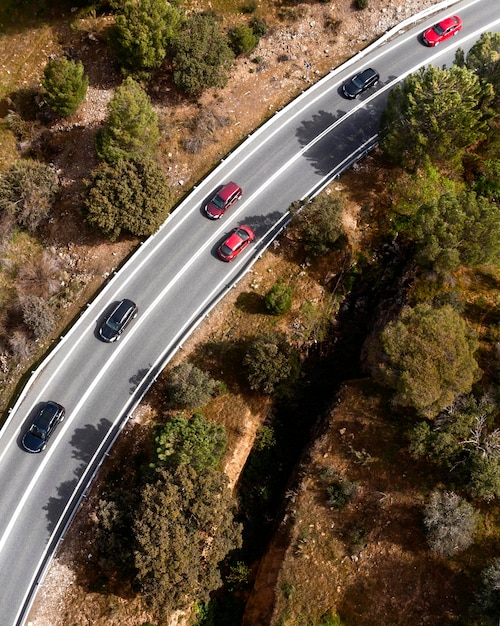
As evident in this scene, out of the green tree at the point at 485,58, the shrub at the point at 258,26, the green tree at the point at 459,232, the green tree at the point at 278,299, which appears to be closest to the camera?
the green tree at the point at 459,232

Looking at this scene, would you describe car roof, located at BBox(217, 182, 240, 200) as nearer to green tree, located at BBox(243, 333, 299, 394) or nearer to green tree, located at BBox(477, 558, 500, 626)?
green tree, located at BBox(243, 333, 299, 394)

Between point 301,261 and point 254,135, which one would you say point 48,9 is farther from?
point 301,261

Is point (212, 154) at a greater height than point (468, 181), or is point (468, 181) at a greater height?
point (212, 154)

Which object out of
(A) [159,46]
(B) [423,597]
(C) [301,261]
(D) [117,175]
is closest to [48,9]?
(A) [159,46]

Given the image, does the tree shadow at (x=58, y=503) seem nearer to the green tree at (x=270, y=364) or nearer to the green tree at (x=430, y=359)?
the green tree at (x=270, y=364)

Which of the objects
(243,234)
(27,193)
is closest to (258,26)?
(243,234)

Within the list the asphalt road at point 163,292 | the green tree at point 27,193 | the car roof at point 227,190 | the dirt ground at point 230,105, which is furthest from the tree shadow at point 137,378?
the green tree at point 27,193
